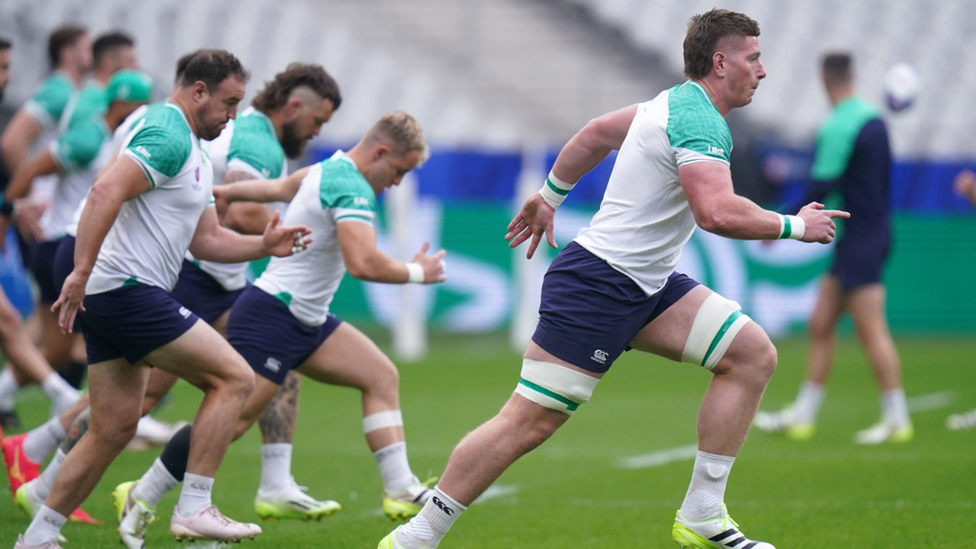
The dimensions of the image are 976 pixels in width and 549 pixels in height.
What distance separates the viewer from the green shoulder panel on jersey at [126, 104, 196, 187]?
16.3ft

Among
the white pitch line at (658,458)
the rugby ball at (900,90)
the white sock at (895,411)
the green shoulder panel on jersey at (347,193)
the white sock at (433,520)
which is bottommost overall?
the white pitch line at (658,458)

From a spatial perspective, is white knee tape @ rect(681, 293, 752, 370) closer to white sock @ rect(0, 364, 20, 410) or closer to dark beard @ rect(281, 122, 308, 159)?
dark beard @ rect(281, 122, 308, 159)

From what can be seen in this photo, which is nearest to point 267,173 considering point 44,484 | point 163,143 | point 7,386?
point 163,143

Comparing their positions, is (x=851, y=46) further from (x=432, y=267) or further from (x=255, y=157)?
(x=432, y=267)

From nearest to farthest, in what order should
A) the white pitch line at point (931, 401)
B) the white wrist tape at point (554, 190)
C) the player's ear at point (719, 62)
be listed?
1. the player's ear at point (719, 62)
2. the white wrist tape at point (554, 190)
3. the white pitch line at point (931, 401)

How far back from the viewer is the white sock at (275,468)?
6.16 m

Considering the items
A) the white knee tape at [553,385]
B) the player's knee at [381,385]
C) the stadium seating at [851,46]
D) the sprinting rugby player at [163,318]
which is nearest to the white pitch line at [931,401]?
the player's knee at [381,385]

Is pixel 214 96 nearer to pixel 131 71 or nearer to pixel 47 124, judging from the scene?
pixel 131 71

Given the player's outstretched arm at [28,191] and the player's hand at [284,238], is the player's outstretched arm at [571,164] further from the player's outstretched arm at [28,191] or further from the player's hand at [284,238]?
the player's outstretched arm at [28,191]

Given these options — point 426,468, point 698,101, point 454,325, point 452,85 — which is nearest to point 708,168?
point 698,101

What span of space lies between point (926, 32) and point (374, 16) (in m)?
9.88

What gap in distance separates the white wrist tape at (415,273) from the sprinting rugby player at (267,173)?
1004 millimetres

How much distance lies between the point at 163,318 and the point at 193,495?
0.81 meters

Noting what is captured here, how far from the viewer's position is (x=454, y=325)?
15359 millimetres
